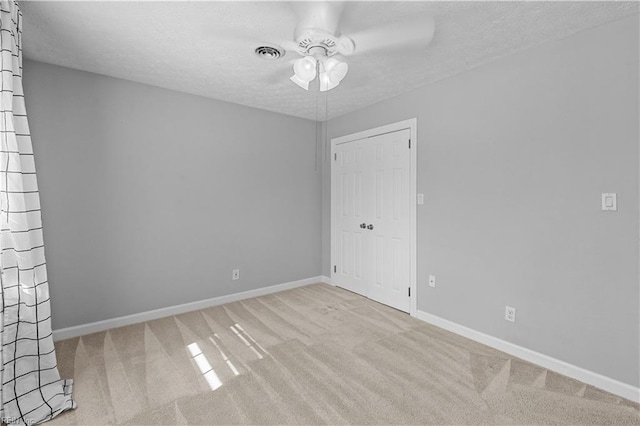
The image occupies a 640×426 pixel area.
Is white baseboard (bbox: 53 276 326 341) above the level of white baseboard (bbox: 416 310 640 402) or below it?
above

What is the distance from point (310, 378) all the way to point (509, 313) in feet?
5.47

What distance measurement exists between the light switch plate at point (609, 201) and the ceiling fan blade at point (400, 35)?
1.52m

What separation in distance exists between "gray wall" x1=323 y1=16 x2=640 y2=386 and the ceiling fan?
44.6 inches

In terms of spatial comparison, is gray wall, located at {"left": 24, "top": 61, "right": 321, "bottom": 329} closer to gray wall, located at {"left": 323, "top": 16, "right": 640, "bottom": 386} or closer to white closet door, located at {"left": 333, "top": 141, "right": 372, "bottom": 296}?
white closet door, located at {"left": 333, "top": 141, "right": 372, "bottom": 296}

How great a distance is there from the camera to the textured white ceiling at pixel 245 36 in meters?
1.85

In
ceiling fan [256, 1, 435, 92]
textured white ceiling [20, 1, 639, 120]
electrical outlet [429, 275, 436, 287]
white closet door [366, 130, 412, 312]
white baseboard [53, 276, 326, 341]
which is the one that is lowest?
white baseboard [53, 276, 326, 341]

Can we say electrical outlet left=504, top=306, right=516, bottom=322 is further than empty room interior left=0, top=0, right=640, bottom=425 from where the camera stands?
Yes

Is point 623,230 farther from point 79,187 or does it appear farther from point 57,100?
point 57,100

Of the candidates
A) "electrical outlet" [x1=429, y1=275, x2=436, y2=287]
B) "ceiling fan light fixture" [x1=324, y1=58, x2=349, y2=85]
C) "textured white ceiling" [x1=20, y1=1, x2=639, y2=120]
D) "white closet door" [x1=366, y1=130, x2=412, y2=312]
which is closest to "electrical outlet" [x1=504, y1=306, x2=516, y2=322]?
"electrical outlet" [x1=429, y1=275, x2=436, y2=287]

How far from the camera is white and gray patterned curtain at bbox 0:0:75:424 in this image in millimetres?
1720

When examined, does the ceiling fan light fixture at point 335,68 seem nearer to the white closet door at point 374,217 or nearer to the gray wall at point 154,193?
the white closet door at point 374,217

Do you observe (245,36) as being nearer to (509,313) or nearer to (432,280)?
(432,280)

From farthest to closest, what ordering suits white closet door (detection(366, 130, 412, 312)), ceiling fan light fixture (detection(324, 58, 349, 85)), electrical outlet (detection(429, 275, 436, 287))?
white closet door (detection(366, 130, 412, 312)), electrical outlet (detection(429, 275, 436, 287)), ceiling fan light fixture (detection(324, 58, 349, 85))

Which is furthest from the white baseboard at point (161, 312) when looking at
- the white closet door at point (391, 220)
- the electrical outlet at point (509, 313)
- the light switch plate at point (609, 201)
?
the light switch plate at point (609, 201)
